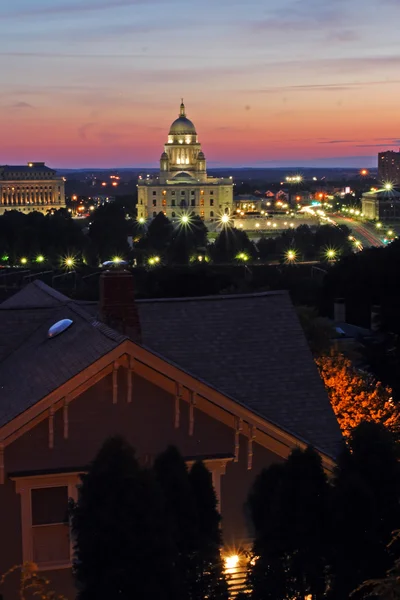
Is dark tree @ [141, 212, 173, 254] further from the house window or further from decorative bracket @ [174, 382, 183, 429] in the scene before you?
the house window

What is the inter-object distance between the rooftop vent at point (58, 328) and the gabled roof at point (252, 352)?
0.88 metres

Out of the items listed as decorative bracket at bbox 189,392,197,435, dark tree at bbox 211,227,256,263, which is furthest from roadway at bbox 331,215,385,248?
decorative bracket at bbox 189,392,197,435

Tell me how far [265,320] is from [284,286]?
50182 mm

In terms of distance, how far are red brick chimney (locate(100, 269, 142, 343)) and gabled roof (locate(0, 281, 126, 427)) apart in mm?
198

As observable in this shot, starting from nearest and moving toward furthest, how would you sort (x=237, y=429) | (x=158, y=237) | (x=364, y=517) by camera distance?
(x=364, y=517)
(x=237, y=429)
(x=158, y=237)

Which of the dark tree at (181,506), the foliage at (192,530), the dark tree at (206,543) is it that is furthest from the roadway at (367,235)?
the dark tree at (181,506)

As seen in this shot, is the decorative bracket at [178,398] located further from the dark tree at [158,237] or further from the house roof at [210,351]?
the dark tree at [158,237]

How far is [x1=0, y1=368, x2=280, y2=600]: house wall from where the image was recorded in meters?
10.7

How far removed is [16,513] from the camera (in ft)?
35.1

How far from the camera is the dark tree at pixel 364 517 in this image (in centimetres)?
861

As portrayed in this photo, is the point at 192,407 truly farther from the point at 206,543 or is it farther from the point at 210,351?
the point at 206,543

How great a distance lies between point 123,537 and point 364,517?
1.96 m

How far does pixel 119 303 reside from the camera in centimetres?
1234

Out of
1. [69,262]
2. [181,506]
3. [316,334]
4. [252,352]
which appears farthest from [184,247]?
[181,506]
